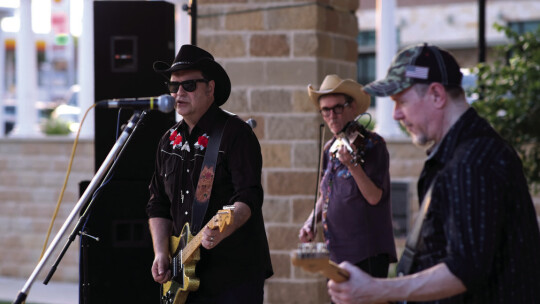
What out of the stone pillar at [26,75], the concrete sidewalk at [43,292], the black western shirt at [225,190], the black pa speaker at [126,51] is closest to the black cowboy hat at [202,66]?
the black western shirt at [225,190]

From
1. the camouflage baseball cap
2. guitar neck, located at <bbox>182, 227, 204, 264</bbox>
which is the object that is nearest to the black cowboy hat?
guitar neck, located at <bbox>182, 227, 204, 264</bbox>

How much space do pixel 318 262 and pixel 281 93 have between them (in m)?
3.36

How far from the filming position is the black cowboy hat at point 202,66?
4191 millimetres

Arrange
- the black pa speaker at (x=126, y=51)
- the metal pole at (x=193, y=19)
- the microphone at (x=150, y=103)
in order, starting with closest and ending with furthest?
the microphone at (x=150, y=103) < the black pa speaker at (x=126, y=51) < the metal pole at (x=193, y=19)

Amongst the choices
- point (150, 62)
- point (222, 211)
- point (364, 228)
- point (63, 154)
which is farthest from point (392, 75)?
point (63, 154)

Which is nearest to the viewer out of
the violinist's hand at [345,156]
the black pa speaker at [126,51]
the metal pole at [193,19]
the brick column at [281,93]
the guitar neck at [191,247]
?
the guitar neck at [191,247]

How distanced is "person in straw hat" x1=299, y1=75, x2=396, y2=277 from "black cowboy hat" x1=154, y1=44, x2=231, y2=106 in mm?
660

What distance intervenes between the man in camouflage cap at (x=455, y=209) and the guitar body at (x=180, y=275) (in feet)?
4.65

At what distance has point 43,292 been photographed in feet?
30.0

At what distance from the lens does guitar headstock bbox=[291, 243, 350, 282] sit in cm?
265

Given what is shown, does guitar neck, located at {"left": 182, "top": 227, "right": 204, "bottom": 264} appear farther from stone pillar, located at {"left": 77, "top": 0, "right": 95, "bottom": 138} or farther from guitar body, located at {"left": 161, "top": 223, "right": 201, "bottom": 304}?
stone pillar, located at {"left": 77, "top": 0, "right": 95, "bottom": 138}

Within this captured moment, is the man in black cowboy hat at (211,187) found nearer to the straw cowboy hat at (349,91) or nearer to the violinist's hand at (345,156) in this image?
the violinist's hand at (345,156)

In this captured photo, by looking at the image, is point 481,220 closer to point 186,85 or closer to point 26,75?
point 186,85

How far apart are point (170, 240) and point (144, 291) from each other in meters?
0.83
